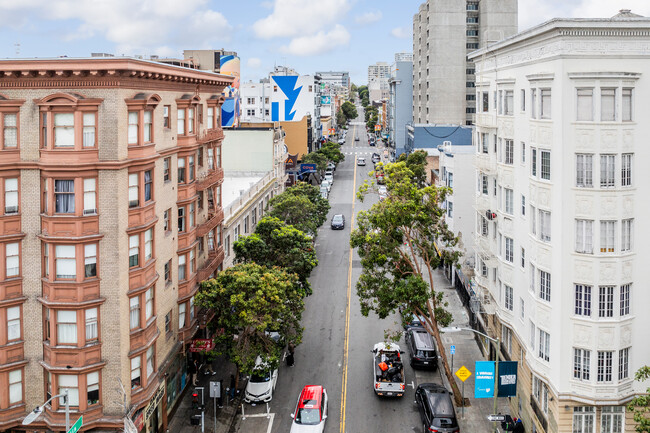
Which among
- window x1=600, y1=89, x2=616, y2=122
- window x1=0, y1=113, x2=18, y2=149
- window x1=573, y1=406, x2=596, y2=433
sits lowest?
window x1=573, y1=406, x2=596, y2=433

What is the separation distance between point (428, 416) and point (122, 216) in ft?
61.3

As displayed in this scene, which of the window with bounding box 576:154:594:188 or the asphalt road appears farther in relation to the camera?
the asphalt road

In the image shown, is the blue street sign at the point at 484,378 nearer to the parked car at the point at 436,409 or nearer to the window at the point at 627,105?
the parked car at the point at 436,409

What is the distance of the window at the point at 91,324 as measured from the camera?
27172 millimetres

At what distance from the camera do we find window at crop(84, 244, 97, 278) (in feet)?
88.2

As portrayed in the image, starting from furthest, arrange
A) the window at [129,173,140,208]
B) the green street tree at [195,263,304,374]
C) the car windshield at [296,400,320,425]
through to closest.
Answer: the green street tree at [195,263,304,374] < the car windshield at [296,400,320,425] < the window at [129,173,140,208]

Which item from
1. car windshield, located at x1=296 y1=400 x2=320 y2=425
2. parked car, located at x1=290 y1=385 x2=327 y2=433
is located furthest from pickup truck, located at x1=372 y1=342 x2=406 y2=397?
car windshield, located at x1=296 y1=400 x2=320 y2=425

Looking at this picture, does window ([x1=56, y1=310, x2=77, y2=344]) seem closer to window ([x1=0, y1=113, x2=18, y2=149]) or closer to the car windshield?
window ([x1=0, y1=113, x2=18, y2=149])

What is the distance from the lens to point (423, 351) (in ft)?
134

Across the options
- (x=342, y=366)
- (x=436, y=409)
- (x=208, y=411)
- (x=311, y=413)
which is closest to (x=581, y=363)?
(x=436, y=409)

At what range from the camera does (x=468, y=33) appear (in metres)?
112

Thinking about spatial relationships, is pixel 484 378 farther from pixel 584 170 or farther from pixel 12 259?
pixel 12 259

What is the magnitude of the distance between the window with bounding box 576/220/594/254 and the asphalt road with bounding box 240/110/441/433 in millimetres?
13818

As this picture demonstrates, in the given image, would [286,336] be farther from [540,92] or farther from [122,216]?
[540,92]
